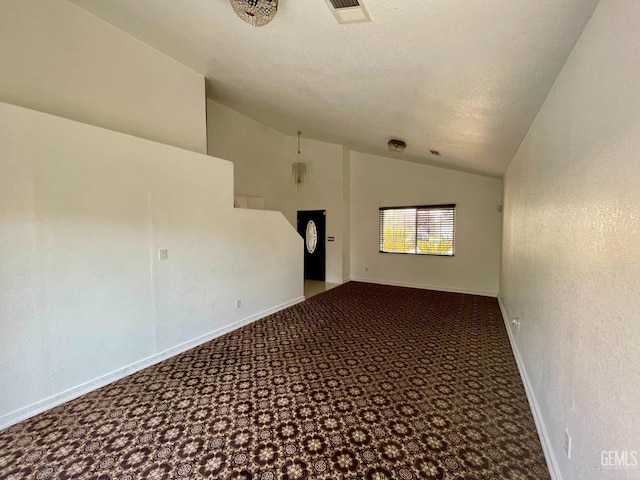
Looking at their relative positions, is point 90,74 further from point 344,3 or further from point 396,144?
point 396,144

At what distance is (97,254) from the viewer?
2.70 m

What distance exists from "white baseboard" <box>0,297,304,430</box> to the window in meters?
4.43

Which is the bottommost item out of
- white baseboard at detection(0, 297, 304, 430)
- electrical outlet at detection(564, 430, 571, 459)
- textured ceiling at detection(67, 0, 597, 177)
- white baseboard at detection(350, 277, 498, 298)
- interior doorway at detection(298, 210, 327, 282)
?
white baseboard at detection(0, 297, 304, 430)

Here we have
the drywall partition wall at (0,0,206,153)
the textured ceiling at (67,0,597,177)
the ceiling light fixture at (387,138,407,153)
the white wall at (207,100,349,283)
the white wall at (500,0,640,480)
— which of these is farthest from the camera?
the white wall at (207,100,349,283)

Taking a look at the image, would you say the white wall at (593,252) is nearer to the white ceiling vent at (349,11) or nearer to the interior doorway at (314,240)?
the white ceiling vent at (349,11)

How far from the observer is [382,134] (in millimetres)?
4230

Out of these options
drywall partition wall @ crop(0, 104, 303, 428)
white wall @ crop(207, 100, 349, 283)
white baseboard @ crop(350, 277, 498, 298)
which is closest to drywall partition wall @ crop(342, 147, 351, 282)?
white wall @ crop(207, 100, 349, 283)

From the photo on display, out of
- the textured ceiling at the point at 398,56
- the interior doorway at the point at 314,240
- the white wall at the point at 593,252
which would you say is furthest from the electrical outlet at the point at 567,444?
the interior doorway at the point at 314,240

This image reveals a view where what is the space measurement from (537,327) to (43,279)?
4107 mm

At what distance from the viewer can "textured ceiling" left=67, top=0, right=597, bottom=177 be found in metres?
1.45

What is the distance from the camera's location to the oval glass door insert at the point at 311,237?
25.7 ft

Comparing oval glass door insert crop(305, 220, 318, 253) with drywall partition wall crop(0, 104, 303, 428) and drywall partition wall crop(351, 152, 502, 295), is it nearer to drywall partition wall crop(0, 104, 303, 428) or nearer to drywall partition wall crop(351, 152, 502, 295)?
drywall partition wall crop(351, 152, 502, 295)

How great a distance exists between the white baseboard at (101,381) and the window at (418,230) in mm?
4432

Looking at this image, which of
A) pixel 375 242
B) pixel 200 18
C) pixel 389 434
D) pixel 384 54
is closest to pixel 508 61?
pixel 384 54
